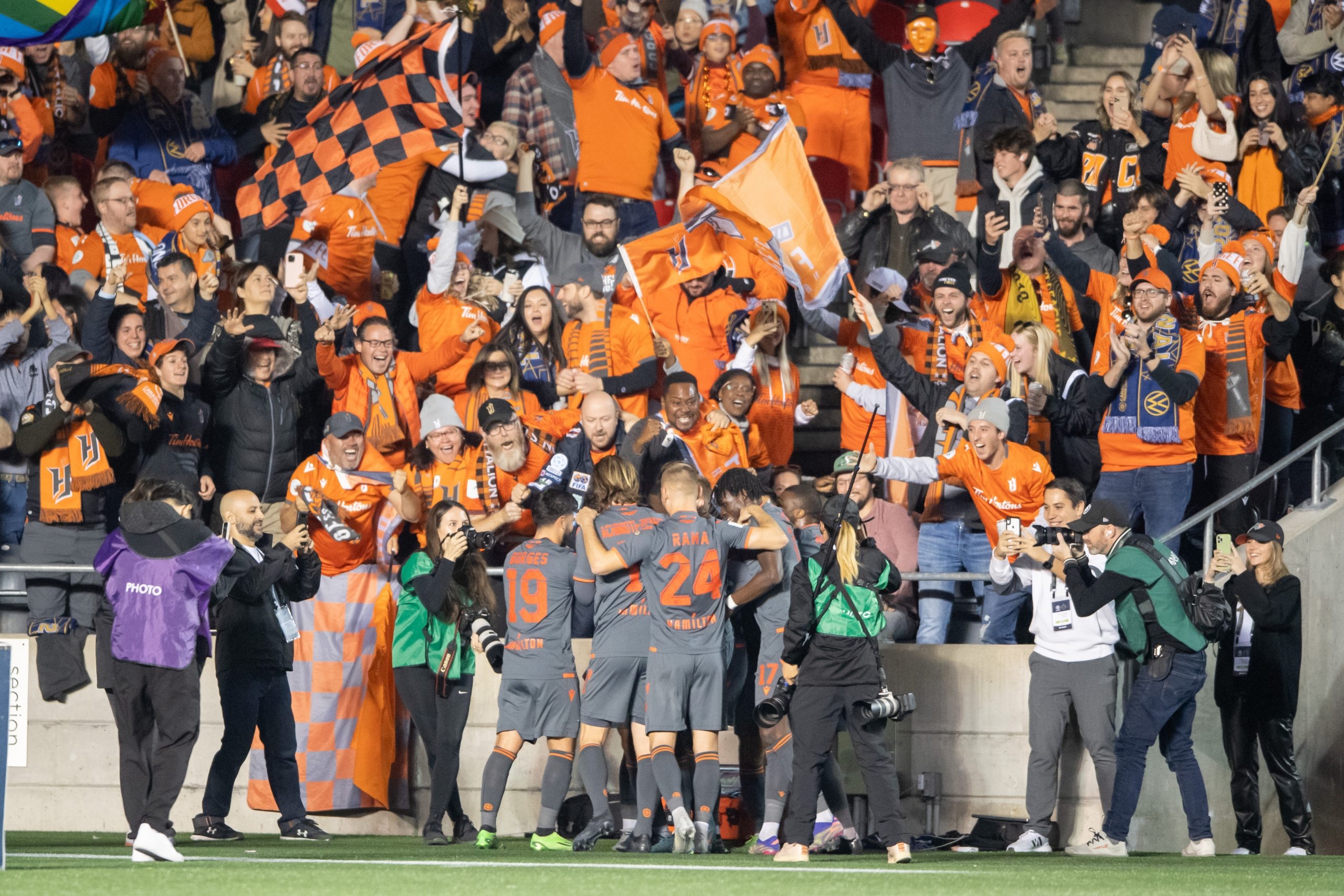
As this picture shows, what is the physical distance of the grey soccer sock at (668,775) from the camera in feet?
30.5

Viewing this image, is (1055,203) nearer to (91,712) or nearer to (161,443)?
(161,443)

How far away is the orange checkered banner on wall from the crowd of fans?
9.4 inches

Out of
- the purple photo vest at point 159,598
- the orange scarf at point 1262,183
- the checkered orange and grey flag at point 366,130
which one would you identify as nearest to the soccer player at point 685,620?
the purple photo vest at point 159,598

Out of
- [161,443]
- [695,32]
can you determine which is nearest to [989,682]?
[161,443]

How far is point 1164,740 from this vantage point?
10.1 m

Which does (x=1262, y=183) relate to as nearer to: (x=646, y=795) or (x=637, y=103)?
(x=637, y=103)

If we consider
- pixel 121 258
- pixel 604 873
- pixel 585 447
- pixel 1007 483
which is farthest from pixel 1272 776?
pixel 121 258

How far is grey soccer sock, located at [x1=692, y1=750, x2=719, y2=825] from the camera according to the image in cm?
933

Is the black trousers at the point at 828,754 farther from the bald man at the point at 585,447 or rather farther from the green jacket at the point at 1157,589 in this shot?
the bald man at the point at 585,447

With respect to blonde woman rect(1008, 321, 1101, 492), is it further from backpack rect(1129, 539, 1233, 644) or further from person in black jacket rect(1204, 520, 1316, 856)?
backpack rect(1129, 539, 1233, 644)

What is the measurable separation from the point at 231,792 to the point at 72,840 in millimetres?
955

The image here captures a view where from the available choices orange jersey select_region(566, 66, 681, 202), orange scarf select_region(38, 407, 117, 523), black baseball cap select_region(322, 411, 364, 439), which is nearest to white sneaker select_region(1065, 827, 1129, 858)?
black baseball cap select_region(322, 411, 364, 439)

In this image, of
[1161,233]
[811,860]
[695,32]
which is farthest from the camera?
[695,32]

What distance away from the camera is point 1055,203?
41.9 ft
